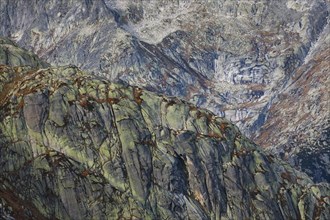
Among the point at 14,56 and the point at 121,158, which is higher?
the point at 14,56

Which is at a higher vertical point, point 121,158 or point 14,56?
point 14,56

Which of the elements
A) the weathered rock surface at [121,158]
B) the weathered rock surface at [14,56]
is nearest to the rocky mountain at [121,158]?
the weathered rock surface at [121,158]

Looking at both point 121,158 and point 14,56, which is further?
point 14,56

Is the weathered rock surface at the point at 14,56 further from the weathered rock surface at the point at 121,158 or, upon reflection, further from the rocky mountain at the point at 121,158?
the rocky mountain at the point at 121,158

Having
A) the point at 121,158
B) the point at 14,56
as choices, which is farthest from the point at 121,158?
the point at 14,56

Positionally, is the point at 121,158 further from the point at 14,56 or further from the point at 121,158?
the point at 14,56

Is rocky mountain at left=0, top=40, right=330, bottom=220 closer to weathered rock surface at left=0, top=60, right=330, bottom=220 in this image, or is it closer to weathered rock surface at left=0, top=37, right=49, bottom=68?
weathered rock surface at left=0, top=60, right=330, bottom=220

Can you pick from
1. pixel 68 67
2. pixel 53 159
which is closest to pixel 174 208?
pixel 53 159
